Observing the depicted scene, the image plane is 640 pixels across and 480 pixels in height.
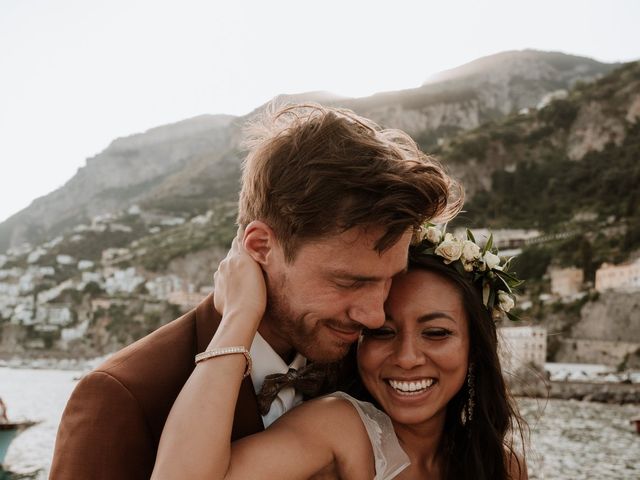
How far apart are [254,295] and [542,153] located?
92.9 meters

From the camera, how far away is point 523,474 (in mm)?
3043

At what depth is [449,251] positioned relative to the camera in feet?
9.18

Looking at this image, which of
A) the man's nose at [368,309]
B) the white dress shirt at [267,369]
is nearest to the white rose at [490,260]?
the man's nose at [368,309]

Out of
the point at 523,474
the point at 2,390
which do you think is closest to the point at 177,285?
the point at 2,390

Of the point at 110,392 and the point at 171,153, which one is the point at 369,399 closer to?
the point at 110,392

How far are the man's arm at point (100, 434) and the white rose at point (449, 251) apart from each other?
1.45m

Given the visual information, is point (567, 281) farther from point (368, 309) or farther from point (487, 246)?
point (368, 309)

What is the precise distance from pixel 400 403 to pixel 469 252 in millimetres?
708

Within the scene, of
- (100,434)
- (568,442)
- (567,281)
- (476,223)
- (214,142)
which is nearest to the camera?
(100,434)

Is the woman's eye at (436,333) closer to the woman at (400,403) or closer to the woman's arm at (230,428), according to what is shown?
the woman at (400,403)

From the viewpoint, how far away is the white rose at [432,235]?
2.89 meters

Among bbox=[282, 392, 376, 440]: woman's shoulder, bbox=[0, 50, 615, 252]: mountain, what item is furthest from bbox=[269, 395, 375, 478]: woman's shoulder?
bbox=[0, 50, 615, 252]: mountain

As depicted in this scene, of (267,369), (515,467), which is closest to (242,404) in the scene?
(267,369)

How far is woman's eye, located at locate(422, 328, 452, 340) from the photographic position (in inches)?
105
